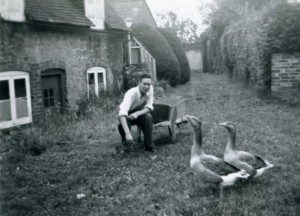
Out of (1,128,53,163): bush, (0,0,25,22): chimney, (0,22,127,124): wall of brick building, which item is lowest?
(1,128,53,163): bush

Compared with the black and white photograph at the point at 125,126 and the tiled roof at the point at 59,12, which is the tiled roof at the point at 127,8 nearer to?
the black and white photograph at the point at 125,126

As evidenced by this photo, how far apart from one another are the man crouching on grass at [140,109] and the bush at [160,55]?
613 inches

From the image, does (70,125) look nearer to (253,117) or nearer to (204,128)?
(204,128)

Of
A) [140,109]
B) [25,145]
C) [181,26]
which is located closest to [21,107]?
[25,145]

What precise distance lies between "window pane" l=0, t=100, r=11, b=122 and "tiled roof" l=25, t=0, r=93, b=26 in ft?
9.18

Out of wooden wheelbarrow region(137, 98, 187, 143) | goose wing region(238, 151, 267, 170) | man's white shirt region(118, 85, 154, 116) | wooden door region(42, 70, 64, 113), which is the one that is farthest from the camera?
wooden door region(42, 70, 64, 113)

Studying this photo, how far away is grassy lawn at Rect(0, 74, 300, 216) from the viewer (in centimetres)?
495

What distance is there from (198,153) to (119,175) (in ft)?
5.64

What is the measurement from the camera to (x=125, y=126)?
23.7 ft

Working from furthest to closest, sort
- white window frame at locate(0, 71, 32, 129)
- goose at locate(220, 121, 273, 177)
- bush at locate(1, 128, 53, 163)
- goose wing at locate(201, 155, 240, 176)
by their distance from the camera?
white window frame at locate(0, 71, 32, 129) → bush at locate(1, 128, 53, 163) → goose at locate(220, 121, 273, 177) → goose wing at locate(201, 155, 240, 176)

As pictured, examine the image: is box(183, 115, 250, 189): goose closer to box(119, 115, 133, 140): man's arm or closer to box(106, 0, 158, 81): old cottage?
box(119, 115, 133, 140): man's arm

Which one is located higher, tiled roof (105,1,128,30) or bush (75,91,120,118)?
tiled roof (105,1,128,30)

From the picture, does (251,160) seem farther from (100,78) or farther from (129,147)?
(100,78)

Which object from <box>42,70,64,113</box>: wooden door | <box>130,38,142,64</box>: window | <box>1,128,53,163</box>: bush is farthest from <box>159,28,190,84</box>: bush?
<box>1,128,53,163</box>: bush
